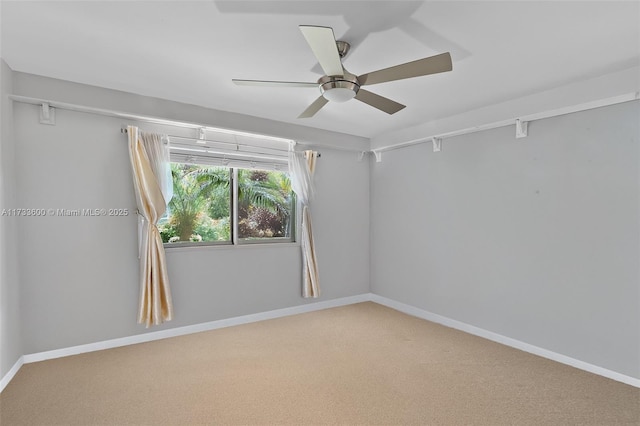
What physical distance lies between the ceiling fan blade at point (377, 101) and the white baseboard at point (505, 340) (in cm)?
250

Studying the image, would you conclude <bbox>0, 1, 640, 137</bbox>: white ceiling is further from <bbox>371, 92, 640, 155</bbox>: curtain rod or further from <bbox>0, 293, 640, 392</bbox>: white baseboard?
<bbox>0, 293, 640, 392</bbox>: white baseboard

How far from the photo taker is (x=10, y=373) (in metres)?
2.38

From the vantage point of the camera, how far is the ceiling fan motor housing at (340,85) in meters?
1.96

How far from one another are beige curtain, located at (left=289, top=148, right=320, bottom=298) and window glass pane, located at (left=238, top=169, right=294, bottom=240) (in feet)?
0.61

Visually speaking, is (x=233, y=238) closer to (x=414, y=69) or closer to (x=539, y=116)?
(x=414, y=69)

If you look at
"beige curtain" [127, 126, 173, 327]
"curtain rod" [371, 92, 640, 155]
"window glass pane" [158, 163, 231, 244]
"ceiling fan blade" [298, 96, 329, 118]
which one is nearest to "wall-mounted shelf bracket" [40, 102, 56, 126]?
"beige curtain" [127, 126, 173, 327]

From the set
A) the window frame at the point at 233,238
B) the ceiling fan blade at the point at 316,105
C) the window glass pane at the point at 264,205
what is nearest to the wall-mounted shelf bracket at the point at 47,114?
the window frame at the point at 233,238

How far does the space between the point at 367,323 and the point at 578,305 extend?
1.99 m

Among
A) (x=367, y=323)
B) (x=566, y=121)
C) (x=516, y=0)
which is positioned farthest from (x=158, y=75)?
(x=566, y=121)

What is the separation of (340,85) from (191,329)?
288 centimetres

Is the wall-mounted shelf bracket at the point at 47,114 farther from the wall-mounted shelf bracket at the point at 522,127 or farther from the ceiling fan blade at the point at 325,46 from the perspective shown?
the wall-mounted shelf bracket at the point at 522,127

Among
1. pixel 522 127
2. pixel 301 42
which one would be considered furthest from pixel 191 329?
pixel 522 127

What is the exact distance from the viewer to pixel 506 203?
3164 mm

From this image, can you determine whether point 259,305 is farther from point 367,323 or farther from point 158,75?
point 158,75
